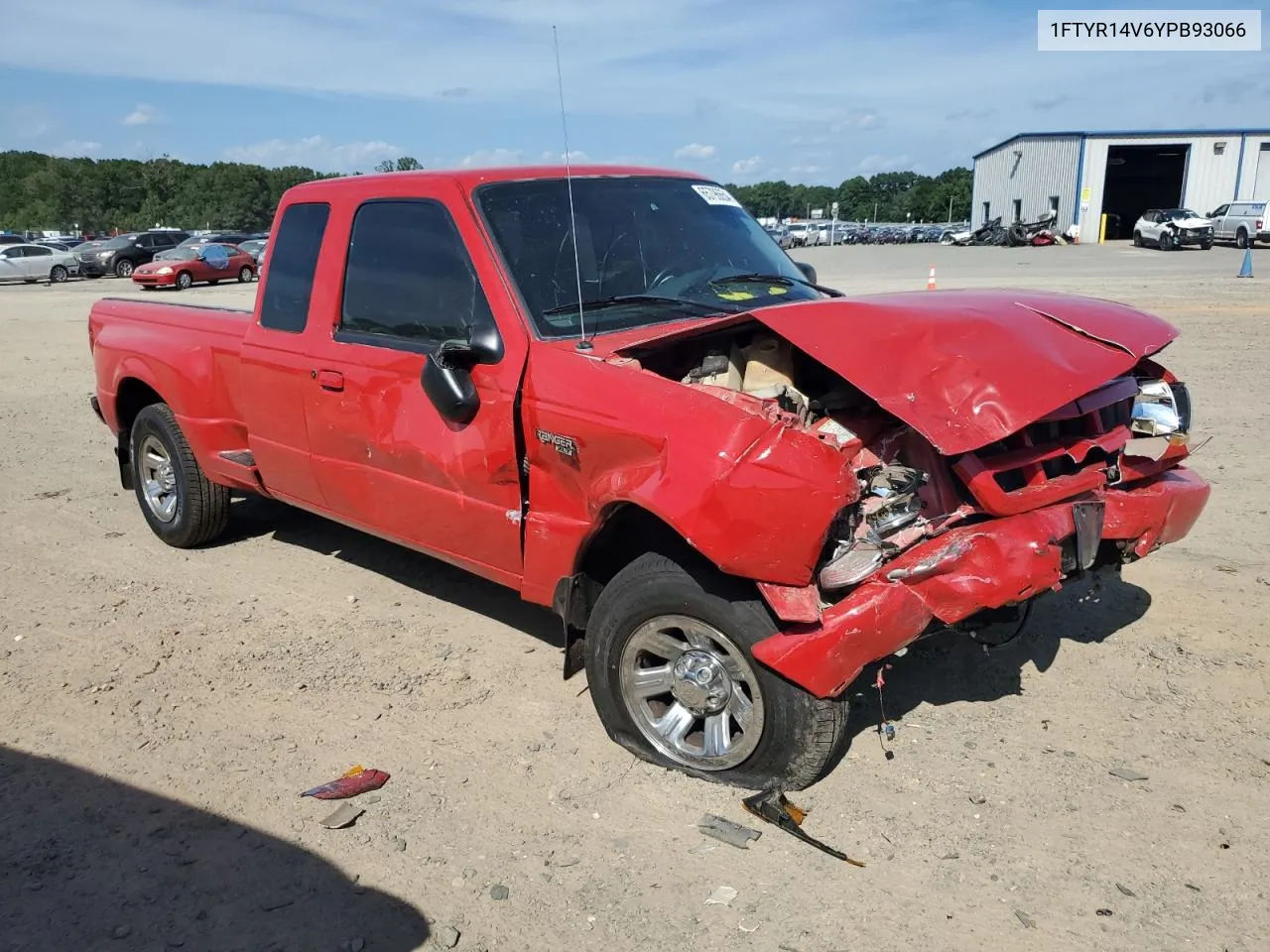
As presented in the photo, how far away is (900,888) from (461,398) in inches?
86.3

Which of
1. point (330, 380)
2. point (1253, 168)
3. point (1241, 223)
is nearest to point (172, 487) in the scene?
point (330, 380)

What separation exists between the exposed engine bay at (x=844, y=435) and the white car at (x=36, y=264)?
3760 centimetres

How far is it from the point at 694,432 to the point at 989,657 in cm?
208

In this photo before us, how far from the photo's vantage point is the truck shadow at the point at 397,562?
4961 millimetres

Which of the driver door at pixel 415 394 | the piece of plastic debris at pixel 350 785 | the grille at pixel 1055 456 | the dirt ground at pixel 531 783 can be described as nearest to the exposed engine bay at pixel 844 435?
the grille at pixel 1055 456

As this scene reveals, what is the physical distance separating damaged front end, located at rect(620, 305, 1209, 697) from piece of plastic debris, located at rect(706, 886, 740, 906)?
0.63m

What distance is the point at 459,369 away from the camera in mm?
3736

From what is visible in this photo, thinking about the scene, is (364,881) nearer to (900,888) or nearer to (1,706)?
(900,888)

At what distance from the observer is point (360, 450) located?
4.35 m

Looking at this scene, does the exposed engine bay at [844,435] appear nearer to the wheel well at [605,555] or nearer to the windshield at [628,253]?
the windshield at [628,253]

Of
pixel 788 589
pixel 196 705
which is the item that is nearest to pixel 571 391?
pixel 788 589

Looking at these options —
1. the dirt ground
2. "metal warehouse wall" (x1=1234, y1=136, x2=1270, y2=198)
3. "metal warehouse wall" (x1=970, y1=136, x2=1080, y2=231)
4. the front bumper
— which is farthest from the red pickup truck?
"metal warehouse wall" (x1=1234, y1=136, x2=1270, y2=198)

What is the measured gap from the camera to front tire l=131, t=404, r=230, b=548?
18.8 ft

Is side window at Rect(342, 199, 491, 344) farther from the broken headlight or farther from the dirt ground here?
the broken headlight
